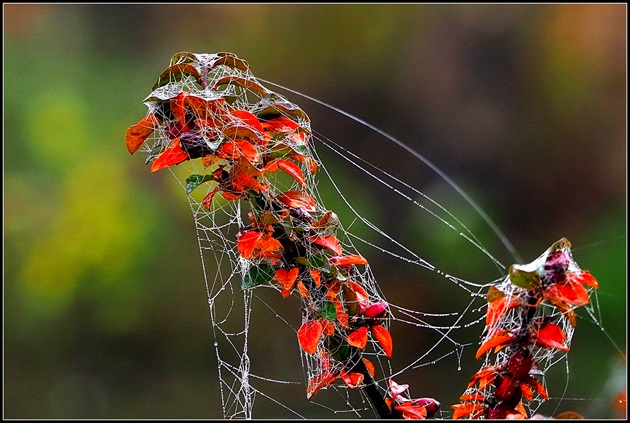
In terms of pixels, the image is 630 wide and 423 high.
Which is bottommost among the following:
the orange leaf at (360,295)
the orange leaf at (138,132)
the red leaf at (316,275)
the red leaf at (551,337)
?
the red leaf at (551,337)

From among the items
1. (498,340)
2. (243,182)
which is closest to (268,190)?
(243,182)

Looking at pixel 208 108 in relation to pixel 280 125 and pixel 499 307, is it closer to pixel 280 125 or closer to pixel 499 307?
pixel 280 125

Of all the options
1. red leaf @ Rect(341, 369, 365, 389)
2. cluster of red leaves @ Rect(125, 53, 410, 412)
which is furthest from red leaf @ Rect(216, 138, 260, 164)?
red leaf @ Rect(341, 369, 365, 389)

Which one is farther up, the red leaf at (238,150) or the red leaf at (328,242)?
the red leaf at (238,150)

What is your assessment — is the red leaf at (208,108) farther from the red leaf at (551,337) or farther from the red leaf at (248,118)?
the red leaf at (551,337)

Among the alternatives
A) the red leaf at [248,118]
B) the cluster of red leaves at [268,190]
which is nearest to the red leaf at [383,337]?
the cluster of red leaves at [268,190]

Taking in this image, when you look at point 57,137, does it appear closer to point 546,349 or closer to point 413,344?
point 413,344
